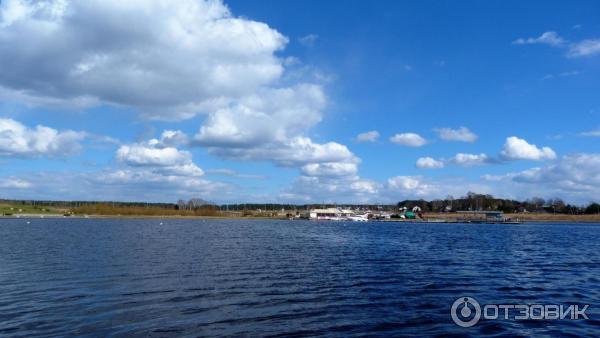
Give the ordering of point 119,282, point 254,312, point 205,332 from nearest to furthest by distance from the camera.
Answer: point 205,332 < point 254,312 < point 119,282

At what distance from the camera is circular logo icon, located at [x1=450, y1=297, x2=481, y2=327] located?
2200cm

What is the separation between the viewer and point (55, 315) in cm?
2202

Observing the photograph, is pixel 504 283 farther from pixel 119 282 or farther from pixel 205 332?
pixel 119 282

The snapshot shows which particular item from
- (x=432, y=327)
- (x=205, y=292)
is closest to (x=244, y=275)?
(x=205, y=292)

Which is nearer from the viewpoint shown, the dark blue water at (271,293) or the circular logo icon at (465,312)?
the dark blue water at (271,293)

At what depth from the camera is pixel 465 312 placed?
24078 millimetres

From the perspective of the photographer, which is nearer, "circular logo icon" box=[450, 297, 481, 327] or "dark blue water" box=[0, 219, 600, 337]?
"dark blue water" box=[0, 219, 600, 337]

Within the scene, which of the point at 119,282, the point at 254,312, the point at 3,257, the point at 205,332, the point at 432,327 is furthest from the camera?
the point at 3,257

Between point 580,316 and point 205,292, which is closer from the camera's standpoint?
point 580,316

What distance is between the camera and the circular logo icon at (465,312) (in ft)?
72.2

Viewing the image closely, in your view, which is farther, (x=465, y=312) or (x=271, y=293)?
A: (x=271, y=293)

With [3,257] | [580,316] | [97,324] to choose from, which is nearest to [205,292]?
[97,324]

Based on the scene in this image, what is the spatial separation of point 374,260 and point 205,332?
31.4 meters

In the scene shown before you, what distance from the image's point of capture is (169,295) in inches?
1072
